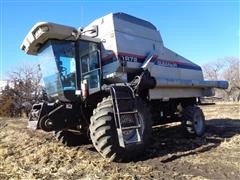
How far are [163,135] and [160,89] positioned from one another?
1.87 meters

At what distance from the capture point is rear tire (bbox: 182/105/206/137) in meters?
10.8

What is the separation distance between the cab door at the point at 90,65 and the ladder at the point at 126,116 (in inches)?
34.7

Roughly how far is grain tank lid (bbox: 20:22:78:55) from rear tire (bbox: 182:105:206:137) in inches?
184

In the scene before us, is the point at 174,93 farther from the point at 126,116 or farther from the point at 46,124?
the point at 46,124

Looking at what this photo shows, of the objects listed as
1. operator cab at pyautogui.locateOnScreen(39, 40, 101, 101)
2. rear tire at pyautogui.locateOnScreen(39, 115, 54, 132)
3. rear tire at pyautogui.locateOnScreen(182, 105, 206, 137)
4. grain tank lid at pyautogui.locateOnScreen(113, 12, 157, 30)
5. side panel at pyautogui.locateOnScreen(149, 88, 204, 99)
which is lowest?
rear tire at pyautogui.locateOnScreen(182, 105, 206, 137)

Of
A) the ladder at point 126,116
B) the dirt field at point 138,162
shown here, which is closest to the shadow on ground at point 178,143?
the dirt field at point 138,162

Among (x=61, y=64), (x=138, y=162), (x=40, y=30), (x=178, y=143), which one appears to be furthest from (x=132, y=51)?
(x=138, y=162)

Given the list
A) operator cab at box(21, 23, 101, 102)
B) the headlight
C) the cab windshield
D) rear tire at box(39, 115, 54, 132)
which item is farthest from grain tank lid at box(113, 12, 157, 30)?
rear tire at box(39, 115, 54, 132)

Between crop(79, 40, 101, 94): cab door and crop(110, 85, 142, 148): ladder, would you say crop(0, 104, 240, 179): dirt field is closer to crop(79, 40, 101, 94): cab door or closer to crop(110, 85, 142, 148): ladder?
crop(110, 85, 142, 148): ladder

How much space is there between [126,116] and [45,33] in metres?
2.72

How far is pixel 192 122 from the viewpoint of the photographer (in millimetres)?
10766

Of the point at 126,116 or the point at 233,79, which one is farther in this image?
the point at 233,79

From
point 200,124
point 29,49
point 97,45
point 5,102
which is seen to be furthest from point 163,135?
point 5,102

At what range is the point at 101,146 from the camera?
22.9ft
